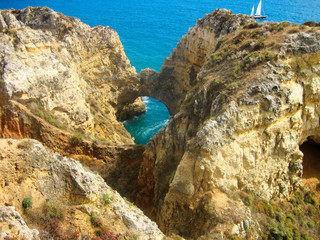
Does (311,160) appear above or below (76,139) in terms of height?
above

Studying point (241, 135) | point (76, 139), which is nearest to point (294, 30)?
point (241, 135)

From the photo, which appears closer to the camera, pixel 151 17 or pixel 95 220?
pixel 95 220

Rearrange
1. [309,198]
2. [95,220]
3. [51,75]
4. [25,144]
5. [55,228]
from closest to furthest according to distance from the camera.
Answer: [55,228]
[95,220]
[25,144]
[309,198]
[51,75]

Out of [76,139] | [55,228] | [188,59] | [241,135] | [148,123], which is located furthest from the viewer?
[148,123]

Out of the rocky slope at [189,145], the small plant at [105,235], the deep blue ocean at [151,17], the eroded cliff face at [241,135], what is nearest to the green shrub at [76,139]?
the rocky slope at [189,145]

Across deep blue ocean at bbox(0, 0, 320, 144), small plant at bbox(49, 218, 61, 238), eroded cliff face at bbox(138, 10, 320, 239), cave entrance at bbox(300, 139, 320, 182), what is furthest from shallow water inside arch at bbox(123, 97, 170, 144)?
small plant at bbox(49, 218, 61, 238)

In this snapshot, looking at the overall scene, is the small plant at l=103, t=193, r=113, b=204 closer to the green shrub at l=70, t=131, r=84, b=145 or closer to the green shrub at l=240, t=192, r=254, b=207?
the green shrub at l=240, t=192, r=254, b=207

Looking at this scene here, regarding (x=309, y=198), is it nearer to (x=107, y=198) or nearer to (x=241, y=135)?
(x=241, y=135)
